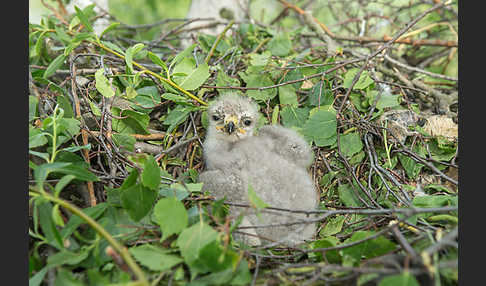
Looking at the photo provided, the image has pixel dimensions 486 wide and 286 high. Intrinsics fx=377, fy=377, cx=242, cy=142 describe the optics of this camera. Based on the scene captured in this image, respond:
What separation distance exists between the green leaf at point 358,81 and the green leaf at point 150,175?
1.66 meters

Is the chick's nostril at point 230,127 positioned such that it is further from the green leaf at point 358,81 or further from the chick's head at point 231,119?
the green leaf at point 358,81

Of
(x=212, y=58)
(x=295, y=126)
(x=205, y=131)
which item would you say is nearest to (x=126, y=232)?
(x=205, y=131)

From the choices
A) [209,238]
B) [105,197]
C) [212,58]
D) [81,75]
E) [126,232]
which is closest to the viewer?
[209,238]

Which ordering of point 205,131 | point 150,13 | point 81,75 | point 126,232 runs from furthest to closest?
1. point 150,13
2. point 205,131
3. point 81,75
4. point 126,232

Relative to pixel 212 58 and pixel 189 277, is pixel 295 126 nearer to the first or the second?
pixel 212 58

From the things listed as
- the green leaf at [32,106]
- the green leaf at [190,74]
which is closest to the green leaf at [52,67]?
the green leaf at [32,106]

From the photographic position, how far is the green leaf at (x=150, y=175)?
182 centimetres

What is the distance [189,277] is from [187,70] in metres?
1.42

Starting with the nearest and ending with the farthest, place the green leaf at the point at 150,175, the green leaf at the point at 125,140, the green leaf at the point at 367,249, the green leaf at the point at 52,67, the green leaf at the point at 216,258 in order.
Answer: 1. the green leaf at the point at 216,258
2. the green leaf at the point at 367,249
3. the green leaf at the point at 150,175
4. the green leaf at the point at 52,67
5. the green leaf at the point at 125,140

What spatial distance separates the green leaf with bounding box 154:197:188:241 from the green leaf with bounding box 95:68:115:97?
1.00 meters

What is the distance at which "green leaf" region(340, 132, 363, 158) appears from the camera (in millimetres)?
2678

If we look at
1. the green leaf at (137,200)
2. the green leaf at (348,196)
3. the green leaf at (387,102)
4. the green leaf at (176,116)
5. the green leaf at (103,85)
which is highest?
the green leaf at (103,85)

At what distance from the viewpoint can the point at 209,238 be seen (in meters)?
1.69

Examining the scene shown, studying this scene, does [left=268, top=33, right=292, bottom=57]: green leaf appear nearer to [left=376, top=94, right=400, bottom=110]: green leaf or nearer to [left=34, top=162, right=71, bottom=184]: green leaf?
[left=376, top=94, right=400, bottom=110]: green leaf
